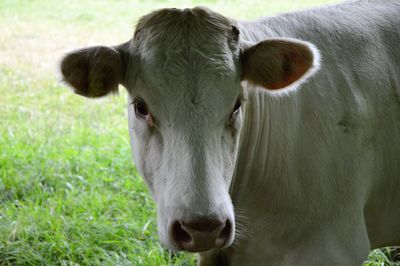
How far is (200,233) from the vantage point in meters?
2.66

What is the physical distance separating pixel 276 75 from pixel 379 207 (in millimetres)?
999

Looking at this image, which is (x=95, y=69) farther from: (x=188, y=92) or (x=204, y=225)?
(x=204, y=225)

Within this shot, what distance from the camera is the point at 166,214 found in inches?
110

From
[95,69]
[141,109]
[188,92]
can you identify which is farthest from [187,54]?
[95,69]

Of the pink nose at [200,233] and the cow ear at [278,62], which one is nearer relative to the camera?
the pink nose at [200,233]

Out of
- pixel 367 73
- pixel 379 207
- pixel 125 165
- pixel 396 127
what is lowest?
pixel 125 165

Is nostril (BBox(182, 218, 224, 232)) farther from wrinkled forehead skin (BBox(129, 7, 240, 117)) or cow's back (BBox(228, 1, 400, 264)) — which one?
cow's back (BBox(228, 1, 400, 264))

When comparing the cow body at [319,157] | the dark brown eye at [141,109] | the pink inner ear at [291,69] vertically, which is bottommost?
the cow body at [319,157]

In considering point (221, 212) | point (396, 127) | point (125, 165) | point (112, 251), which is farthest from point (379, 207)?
point (125, 165)

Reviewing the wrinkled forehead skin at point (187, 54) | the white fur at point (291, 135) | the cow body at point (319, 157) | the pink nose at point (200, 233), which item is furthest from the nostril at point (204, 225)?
the cow body at point (319, 157)

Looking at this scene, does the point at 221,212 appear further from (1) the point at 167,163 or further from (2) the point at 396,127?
(2) the point at 396,127

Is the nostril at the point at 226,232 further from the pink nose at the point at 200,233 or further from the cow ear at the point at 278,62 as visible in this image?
the cow ear at the point at 278,62

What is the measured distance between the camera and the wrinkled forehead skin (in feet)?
9.51

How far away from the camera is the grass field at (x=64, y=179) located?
470cm
